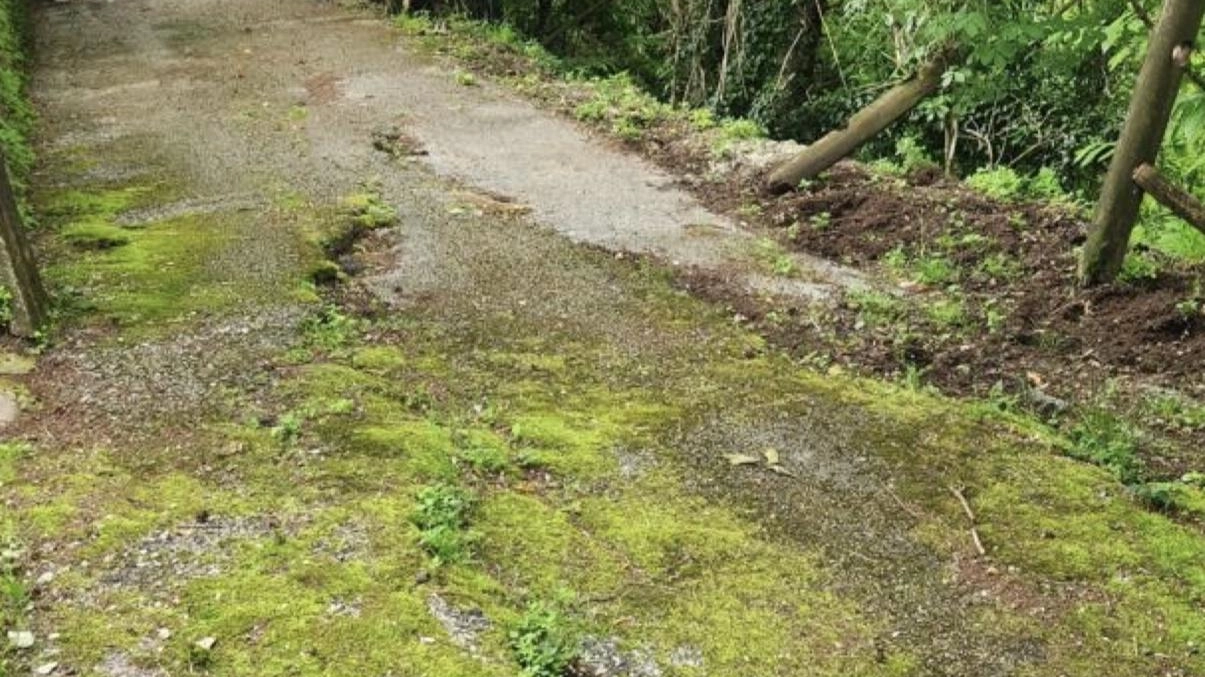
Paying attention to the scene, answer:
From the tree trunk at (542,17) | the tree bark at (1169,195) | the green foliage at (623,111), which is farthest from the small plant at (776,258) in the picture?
the tree trunk at (542,17)

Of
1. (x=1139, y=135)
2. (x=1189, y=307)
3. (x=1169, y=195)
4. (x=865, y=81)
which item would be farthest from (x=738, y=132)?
(x=865, y=81)

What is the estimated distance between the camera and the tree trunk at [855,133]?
8281 millimetres

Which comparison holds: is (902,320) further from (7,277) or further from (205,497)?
(7,277)

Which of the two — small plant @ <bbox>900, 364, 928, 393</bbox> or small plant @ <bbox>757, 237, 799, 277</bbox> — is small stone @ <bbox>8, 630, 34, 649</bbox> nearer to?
small plant @ <bbox>900, 364, 928, 393</bbox>

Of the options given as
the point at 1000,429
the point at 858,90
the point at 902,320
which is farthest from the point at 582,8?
the point at 1000,429

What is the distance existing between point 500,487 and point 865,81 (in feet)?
36.8

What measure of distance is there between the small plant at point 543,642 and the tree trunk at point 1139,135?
4380mm

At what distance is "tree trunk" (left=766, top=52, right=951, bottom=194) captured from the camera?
8281mm

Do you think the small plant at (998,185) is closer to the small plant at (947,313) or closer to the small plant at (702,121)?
the small plant at (947,313)

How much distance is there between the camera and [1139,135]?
235 inches

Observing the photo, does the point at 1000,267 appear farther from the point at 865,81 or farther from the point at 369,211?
the point at 865,81

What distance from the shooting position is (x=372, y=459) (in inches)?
169

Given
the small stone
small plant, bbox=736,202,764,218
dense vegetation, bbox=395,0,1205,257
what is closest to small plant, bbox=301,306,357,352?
the small stone

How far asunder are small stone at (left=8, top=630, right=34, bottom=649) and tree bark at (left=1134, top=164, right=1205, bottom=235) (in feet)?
19.2
